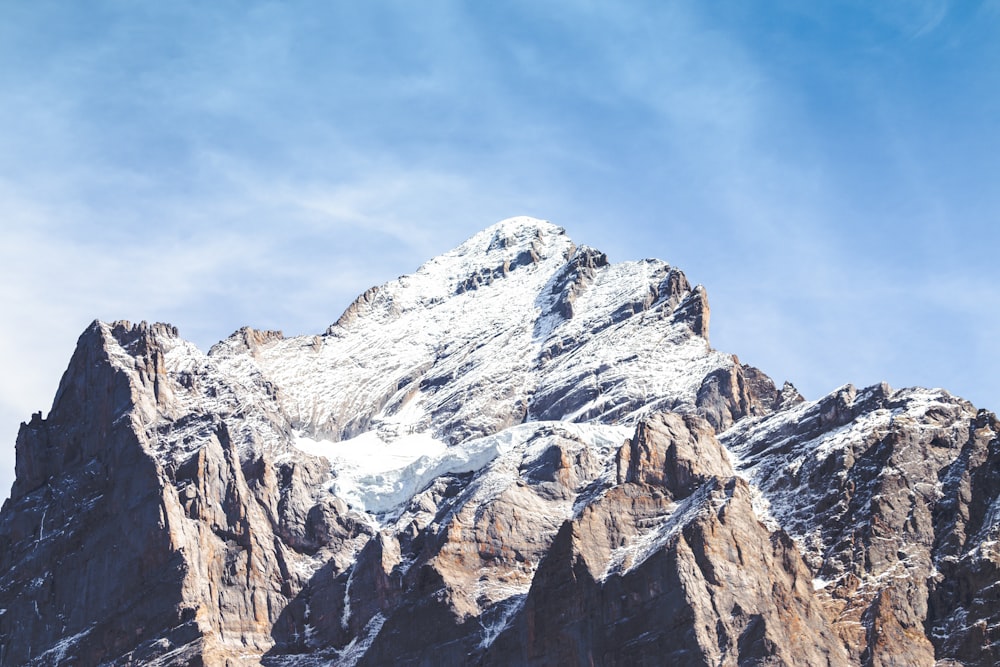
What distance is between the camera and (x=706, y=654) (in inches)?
7864

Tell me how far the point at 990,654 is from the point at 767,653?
1707 centimetres

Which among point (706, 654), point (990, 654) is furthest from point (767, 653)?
point (990, 654)

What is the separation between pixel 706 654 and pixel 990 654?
21.8 meters

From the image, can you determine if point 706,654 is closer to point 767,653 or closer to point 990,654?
point 767,653

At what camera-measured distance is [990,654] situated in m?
198

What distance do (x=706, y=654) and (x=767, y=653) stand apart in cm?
469
